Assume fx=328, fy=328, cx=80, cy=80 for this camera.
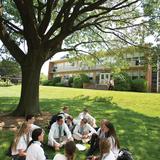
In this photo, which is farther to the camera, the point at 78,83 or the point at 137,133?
the point at 78,83

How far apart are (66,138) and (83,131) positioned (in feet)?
3.98

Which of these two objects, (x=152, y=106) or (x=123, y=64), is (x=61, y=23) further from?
(x=152, y=106)

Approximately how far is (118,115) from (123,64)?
6195 millimetres

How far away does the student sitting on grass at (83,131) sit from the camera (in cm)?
1123

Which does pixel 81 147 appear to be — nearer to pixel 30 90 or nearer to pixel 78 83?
pixel 30 90

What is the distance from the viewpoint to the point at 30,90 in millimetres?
15906

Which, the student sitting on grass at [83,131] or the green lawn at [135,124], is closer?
the green lawn at [135,124]

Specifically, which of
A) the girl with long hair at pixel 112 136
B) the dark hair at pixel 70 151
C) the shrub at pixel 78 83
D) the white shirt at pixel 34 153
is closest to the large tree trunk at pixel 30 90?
the girl with long hair at pixel 112 136

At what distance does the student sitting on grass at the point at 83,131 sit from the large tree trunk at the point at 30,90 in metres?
4.57

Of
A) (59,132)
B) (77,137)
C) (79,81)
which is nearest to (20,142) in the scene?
(59,132)

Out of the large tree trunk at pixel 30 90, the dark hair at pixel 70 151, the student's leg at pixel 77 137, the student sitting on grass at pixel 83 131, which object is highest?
the large tree trunk at pixel 30 90

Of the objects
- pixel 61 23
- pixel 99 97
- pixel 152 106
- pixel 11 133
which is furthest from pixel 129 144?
pixel 99 97

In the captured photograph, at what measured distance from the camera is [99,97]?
26125 millimetres

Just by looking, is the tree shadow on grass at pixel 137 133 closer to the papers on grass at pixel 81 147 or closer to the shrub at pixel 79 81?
the papers on grass at pixel 81 147
